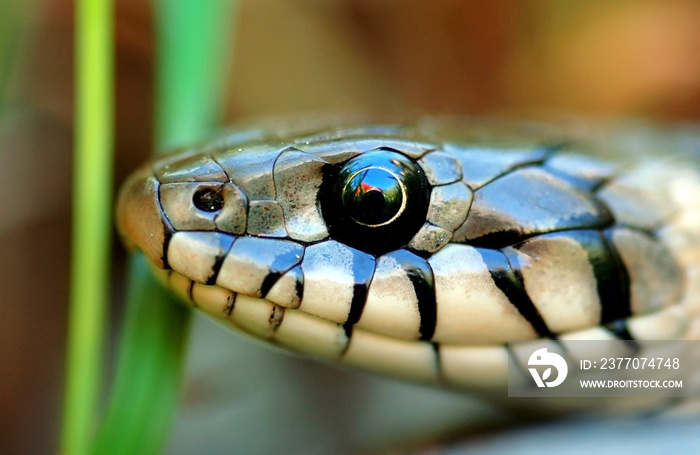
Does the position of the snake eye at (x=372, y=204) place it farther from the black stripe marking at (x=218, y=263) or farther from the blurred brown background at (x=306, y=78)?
the blurred brown background at (x=306, y=78)

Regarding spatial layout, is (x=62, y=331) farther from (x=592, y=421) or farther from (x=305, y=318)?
(x=592, y=421)

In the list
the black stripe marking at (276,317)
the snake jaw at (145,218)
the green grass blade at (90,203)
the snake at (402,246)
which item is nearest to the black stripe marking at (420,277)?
the snake at (402,246)

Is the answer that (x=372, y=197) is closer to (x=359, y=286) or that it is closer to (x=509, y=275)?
(x=359, y=286)

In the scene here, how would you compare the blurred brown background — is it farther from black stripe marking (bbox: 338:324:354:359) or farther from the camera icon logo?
the camera icon logo

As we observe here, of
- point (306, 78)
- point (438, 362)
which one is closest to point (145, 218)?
point (438, 362)

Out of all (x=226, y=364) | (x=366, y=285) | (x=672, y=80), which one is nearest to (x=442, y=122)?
(x=366, y=285)
